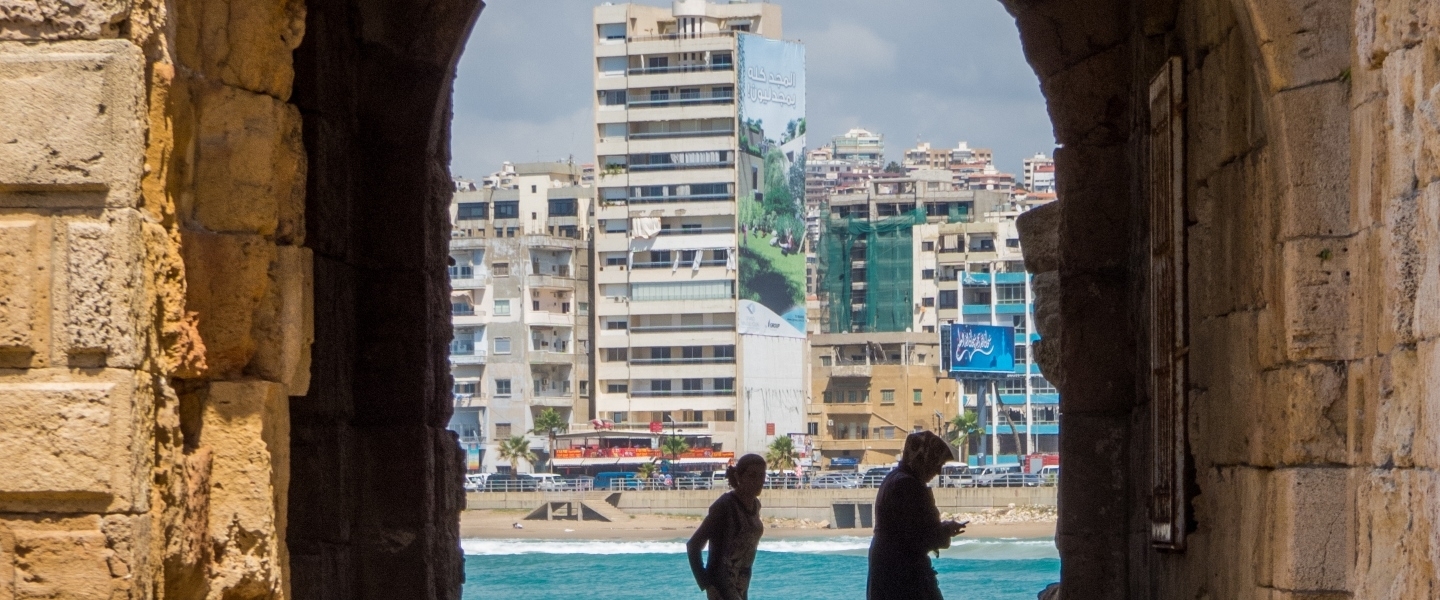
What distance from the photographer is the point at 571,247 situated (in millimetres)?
76750

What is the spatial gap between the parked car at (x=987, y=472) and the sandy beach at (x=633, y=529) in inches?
115

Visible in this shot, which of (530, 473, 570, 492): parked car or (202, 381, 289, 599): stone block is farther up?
(202, 381, 289, 599): stone block

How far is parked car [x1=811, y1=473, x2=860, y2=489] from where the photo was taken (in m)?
58.1

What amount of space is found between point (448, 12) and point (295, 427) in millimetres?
2193

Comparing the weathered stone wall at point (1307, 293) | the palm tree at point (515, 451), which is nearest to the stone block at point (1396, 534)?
the weathered stone wall at point (1307, 293)

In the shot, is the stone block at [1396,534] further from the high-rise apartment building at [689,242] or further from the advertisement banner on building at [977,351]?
the high-rise apartment building at [689,242]

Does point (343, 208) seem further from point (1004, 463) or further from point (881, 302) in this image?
point (881, 302)

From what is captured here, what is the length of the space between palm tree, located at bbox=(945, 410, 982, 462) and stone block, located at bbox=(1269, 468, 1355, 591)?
64.8 meters

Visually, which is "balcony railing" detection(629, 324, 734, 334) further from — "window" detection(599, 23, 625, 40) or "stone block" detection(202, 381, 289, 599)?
"stone block" detection(202, 381, 289, 599)

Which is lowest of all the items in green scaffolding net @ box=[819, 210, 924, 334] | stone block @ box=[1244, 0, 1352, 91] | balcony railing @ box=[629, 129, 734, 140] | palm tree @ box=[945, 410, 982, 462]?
palm tree @ box=[945, 410, 982, 462]

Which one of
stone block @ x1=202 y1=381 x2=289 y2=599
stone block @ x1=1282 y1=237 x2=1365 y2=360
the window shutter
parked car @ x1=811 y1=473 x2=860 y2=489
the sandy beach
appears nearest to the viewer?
stone block @ x1=202 y1=381 x2=289 y2=599

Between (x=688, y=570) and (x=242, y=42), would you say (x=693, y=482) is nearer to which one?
(x=688, y=570)

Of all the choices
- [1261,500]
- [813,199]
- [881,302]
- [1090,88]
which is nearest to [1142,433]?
[1090,88]

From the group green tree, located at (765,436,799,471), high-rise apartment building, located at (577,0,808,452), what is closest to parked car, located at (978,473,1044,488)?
green tree, located at (765,436,799,471)
